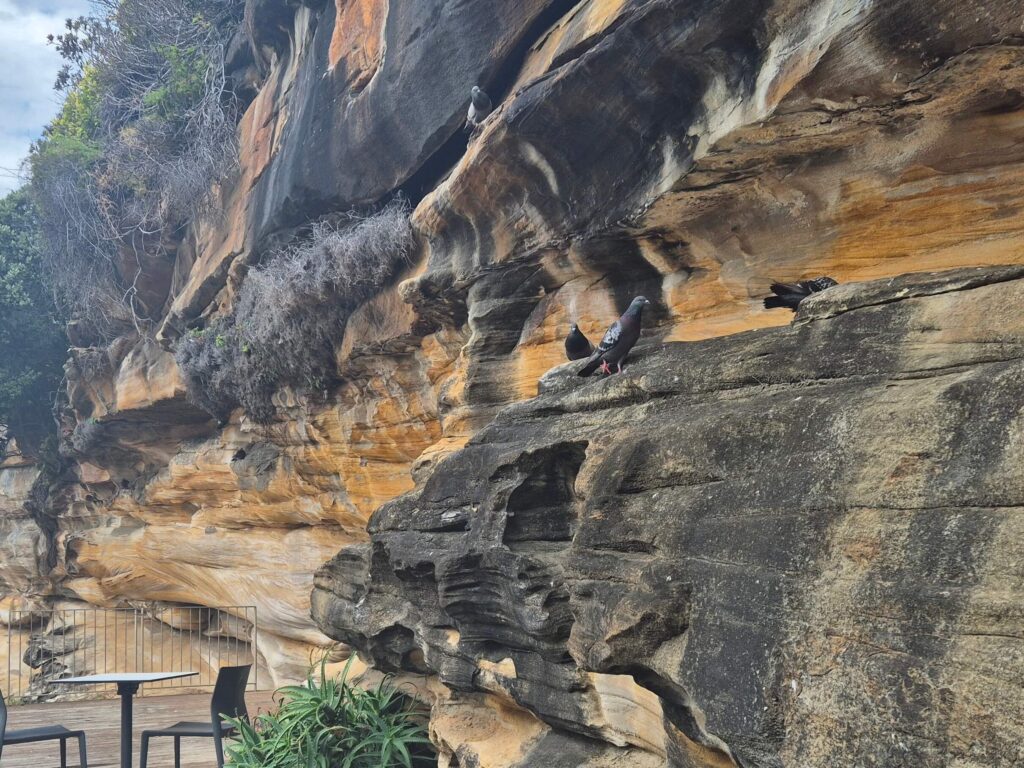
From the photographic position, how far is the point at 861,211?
191 inches

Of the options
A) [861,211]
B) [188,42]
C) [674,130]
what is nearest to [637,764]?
[861,211]

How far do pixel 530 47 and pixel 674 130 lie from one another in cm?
246

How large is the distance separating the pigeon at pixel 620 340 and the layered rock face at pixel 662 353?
0.24 meters

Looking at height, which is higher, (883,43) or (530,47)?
(530,47)

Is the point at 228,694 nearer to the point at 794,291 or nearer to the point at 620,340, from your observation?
the point at 620,340

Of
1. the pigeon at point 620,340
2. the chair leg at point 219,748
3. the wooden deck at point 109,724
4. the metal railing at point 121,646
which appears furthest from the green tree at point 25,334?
the pigeon at point 620,340

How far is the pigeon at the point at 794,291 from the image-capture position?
4332 millimetres

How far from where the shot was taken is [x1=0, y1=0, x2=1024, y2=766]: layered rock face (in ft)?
9.59

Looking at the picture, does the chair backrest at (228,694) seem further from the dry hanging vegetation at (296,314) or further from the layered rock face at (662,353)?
the dry hanging vegetation at (296,314)

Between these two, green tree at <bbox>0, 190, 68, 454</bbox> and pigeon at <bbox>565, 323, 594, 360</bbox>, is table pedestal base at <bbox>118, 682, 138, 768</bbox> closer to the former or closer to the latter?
pigeon at <bbox>565, 323, 594, 360</bbox>

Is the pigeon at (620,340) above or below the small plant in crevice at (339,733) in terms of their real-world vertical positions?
above

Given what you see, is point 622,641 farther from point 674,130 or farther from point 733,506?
point 674,130

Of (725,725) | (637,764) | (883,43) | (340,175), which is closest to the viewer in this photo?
(725,725)

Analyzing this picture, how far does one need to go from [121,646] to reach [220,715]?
9.98m
